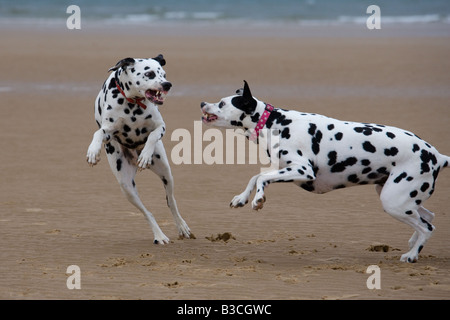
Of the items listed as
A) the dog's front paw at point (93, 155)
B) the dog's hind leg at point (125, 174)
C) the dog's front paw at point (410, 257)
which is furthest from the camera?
the dog's hind leg at point (125, 174)

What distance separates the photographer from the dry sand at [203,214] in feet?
28.7

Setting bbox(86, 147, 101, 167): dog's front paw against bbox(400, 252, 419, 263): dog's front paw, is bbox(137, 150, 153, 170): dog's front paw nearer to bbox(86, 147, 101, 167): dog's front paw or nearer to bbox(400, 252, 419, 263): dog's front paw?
bbox(86, 147, 101, 167): dog's front paw

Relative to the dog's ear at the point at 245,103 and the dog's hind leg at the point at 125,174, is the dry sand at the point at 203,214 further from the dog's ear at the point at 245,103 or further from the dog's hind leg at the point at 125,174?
the dog's ear at the point at 245,103

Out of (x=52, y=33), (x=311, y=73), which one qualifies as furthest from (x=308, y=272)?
(x=52, y=33)

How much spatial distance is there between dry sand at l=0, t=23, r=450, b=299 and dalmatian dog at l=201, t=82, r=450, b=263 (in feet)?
2.32

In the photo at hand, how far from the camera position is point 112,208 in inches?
494

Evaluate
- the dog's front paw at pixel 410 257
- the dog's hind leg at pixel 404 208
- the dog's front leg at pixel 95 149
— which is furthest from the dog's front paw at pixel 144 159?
the dog's front paw at pixel 410 257

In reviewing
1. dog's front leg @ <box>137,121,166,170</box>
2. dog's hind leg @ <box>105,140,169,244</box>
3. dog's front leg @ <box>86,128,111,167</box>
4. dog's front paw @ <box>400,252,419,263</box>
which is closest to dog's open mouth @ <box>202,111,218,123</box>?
dog's front leg @ <box>137,121,166,170</box>

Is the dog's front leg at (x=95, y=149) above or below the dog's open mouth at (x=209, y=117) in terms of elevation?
below

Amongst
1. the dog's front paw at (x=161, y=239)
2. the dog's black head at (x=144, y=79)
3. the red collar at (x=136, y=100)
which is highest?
the dog's black head at (x=144, y=79)

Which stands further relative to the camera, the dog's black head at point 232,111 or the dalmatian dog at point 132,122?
the dalmatian dog at point 132,122

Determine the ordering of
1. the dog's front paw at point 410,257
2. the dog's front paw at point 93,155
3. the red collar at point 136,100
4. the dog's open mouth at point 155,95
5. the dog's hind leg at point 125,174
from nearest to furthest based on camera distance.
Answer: the dog's front paw at point 410,257
the dog's front paw at point 93,155
the dog's open mouth at point 155,95
the red collar at point 136,100
the dog's hind leg at point 125,174

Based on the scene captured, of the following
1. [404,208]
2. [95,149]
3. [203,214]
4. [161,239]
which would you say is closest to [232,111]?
[95,149]

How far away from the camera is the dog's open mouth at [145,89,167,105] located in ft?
32.5
